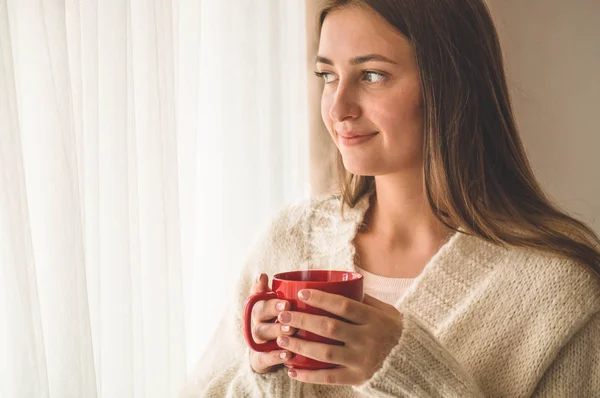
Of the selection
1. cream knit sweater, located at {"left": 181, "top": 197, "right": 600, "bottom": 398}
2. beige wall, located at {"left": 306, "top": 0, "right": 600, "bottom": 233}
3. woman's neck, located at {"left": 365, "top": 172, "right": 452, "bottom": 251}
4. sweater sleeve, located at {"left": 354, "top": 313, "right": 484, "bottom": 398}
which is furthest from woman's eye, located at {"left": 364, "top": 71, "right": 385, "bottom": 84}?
beige wall, located at {"left": 306, "top": 0, "right": 600, "bottom": 233}

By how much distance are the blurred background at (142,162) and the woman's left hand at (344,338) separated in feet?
1.20

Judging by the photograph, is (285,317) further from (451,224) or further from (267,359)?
(451,224)

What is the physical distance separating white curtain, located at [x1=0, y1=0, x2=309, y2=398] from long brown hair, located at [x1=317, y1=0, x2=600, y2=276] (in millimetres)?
337

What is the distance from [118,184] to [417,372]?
1.92 ft

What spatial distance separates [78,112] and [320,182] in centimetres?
80

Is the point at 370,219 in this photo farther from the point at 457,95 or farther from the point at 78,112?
the point at 78,112

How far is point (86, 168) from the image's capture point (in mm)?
983

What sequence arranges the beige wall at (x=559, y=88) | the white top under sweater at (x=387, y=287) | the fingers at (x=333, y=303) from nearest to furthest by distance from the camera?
the fingers at (x=333, y=303) < the white top under sweater at (x=387, y=287) < the beige wall at (x=559, y=88)

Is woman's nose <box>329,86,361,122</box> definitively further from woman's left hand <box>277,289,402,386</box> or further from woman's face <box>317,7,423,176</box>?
woman's left hand <box>277,289,402,386</box>

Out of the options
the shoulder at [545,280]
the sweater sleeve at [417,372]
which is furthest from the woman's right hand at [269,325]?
the shoulder at [545,280]

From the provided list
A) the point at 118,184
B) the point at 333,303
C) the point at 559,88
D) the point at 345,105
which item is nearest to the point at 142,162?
the point at 118,184

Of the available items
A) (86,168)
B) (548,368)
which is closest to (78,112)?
(86,168)

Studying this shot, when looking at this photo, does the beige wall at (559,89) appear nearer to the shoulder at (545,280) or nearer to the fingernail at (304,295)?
the shoulder at (545,280)

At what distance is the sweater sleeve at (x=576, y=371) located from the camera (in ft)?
3.45
